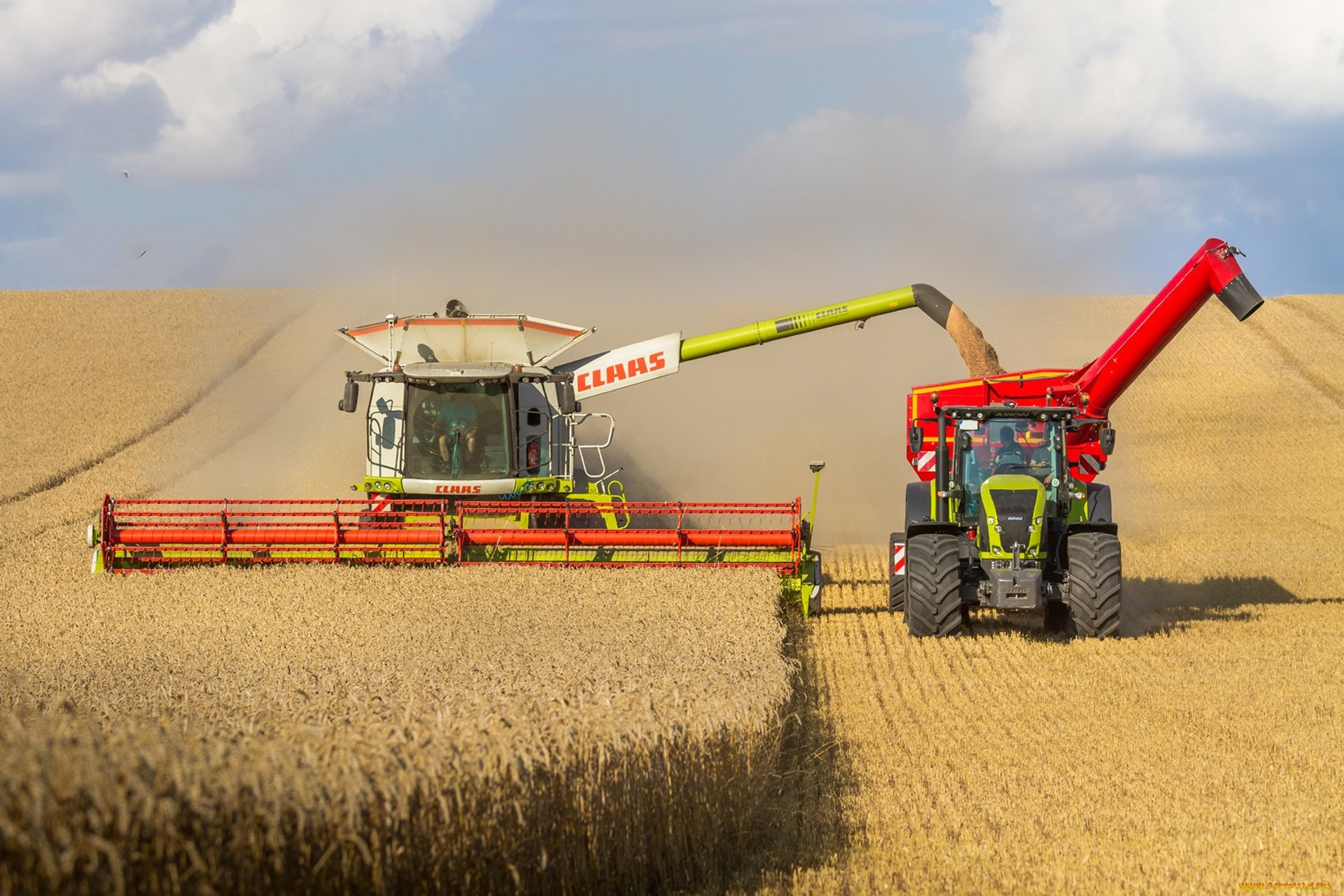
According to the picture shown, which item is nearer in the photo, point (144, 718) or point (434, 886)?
point (434, 886)

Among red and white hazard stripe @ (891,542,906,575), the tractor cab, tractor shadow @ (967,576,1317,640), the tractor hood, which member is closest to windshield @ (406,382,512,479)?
the tractor hood

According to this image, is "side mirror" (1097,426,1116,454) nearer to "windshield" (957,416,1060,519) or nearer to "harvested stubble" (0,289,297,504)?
"windshield" (957,416,1060,519)

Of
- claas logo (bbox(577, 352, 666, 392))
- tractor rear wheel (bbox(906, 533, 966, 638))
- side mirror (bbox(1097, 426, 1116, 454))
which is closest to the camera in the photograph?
tractor rear wheel (bbox(906, 533, 966, 638))

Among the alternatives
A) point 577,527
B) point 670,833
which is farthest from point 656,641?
point 577,527

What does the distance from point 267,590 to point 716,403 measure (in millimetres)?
13584

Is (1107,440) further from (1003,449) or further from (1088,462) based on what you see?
(1088,462)

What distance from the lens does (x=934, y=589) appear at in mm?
10055

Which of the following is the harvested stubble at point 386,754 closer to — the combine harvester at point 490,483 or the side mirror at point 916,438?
the combine harvester at point 490,483

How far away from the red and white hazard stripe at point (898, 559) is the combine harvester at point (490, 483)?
2.12 ft

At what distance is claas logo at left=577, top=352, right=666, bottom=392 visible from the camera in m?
13.0

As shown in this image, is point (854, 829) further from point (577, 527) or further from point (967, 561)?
point (577, 527)

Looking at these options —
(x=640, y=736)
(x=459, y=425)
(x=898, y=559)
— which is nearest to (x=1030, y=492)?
(x=898, y=559)

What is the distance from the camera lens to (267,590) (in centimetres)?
996

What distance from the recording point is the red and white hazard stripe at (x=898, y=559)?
1121 cm
